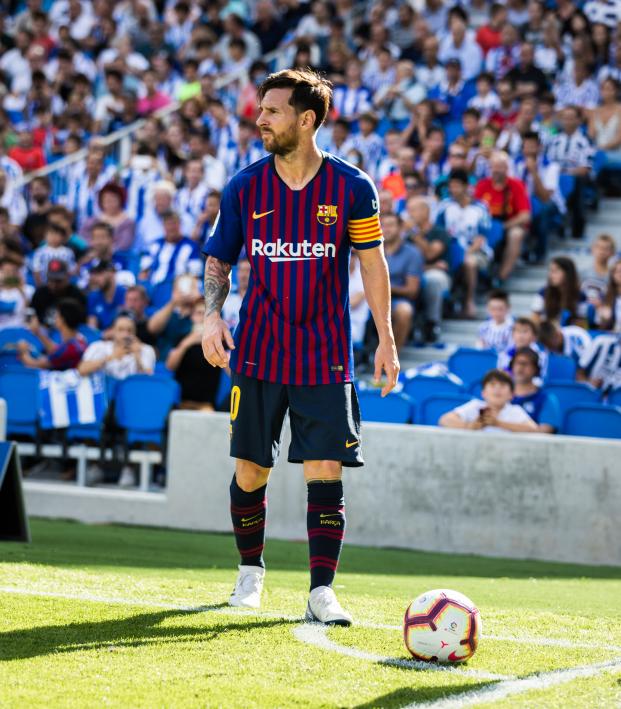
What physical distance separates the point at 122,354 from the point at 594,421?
14.5 feet

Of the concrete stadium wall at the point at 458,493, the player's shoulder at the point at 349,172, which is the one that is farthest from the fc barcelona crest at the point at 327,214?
the concrete stadium wall at the point at 458,493

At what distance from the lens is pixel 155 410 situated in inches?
431

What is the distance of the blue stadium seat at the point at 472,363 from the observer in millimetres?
11188

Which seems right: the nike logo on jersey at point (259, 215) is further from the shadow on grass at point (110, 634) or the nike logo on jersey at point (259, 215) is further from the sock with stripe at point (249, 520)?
the shadow on grass at point (110, 634)

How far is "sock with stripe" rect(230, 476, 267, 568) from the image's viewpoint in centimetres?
548

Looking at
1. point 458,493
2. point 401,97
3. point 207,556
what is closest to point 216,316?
point 207,556

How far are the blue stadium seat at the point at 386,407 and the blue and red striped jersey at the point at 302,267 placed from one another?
16.0 feet

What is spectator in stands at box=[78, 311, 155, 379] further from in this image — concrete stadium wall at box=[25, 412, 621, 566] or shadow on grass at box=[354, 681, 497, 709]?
shadow on grass at box=[354, 681, 497, 709]

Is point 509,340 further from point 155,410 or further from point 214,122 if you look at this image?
point 214,122

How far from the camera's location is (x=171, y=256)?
13758mm

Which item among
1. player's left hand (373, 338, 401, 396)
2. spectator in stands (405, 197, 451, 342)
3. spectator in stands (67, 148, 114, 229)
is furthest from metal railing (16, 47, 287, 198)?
player's left hand (373, 338, 401, 396)

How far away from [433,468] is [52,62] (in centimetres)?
1371

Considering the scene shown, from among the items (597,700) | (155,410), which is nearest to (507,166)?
(155,410)

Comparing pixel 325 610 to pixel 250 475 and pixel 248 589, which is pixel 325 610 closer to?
pixel 248 589
